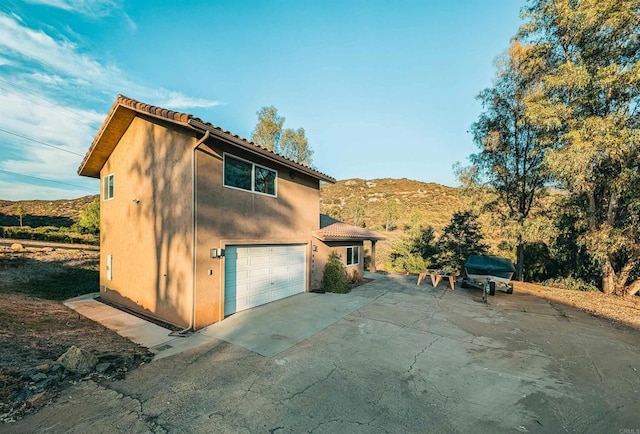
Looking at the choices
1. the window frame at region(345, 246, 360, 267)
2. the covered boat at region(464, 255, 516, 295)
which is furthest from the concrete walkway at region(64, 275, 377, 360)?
the covered boat at region(464, 255, 516, 295)

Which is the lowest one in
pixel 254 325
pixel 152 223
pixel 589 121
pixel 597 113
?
pixel 254 325

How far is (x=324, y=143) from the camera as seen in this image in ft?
75.0

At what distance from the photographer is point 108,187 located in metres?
10.7

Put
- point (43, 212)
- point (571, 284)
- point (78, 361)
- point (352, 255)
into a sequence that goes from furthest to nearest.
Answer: point (43, 212)
point (352, 255)
point (571, 284)
point (78, 361)

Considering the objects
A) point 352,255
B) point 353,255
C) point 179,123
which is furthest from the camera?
point 353,255

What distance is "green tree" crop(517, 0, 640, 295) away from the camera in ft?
30.8

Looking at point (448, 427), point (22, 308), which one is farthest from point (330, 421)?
point (22, 308)

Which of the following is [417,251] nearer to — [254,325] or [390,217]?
[390,217]

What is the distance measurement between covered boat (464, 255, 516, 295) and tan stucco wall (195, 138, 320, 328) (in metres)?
7.48

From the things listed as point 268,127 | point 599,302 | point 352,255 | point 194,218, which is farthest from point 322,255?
point 268,127

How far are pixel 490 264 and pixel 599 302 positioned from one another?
3.39m

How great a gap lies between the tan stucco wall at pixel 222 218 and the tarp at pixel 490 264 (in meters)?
7.63

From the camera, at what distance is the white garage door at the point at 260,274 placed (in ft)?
25.7

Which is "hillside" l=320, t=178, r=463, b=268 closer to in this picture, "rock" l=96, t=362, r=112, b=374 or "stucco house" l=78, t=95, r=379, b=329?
"stucco house" l=78, t=95, r=379, b=329
